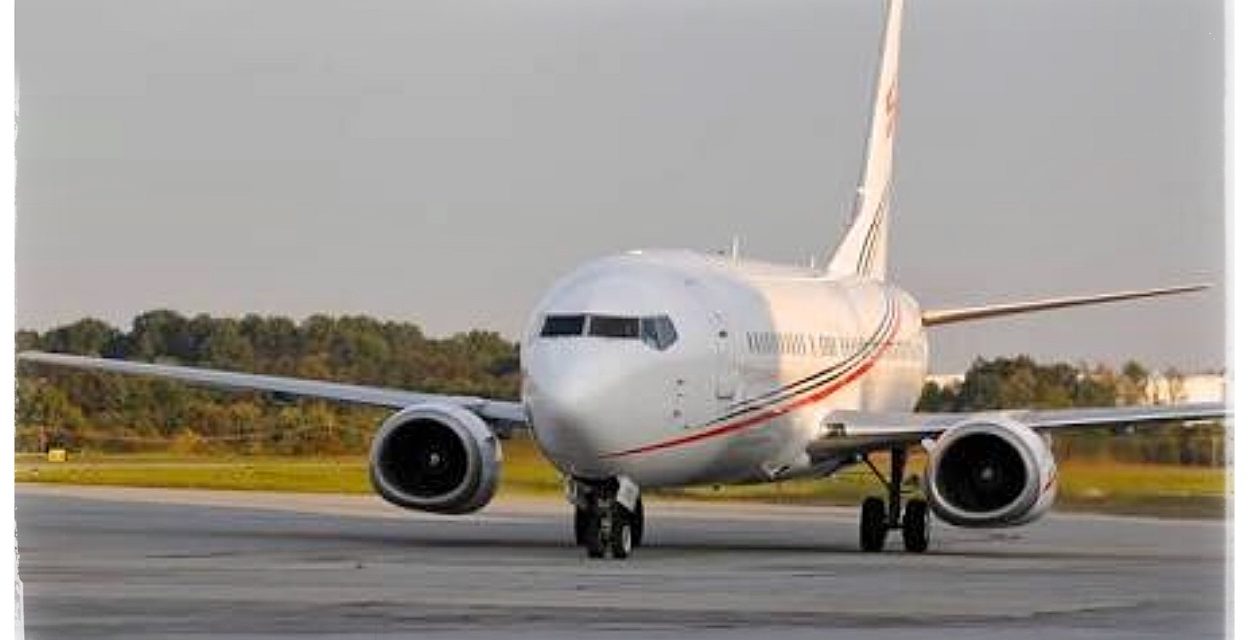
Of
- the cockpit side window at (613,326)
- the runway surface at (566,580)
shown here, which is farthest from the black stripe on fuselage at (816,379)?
the cockpit side window at (613,326)

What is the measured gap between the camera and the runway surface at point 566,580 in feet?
54.5

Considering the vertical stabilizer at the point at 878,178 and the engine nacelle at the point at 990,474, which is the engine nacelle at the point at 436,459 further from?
the vertical stabilizer at the point at 878,178

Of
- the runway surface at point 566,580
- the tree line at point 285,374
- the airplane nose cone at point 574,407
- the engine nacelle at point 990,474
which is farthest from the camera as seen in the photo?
the tree line at point 285,374

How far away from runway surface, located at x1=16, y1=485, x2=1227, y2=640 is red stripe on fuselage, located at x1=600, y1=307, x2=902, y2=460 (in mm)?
1184

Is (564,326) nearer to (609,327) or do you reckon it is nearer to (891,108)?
(609,327)

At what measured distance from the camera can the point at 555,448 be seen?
90.3 feet

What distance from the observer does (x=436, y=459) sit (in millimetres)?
31844

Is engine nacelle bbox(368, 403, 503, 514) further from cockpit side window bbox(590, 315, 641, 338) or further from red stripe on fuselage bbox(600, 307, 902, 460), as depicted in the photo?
cockpit side window bbox(590, 315, 641, 338)

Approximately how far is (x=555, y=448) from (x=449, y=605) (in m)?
8.90

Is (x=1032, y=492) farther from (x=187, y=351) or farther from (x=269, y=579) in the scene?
(x=187, y=351)

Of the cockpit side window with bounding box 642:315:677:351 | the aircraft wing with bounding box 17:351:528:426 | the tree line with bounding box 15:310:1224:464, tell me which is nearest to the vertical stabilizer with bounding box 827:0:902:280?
the tree line with bounding box 15:310:1224:464

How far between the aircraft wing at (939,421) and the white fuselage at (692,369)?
29cm

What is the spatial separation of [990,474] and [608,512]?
5713 mm

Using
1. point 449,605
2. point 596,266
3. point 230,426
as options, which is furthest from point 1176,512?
point 449,605
